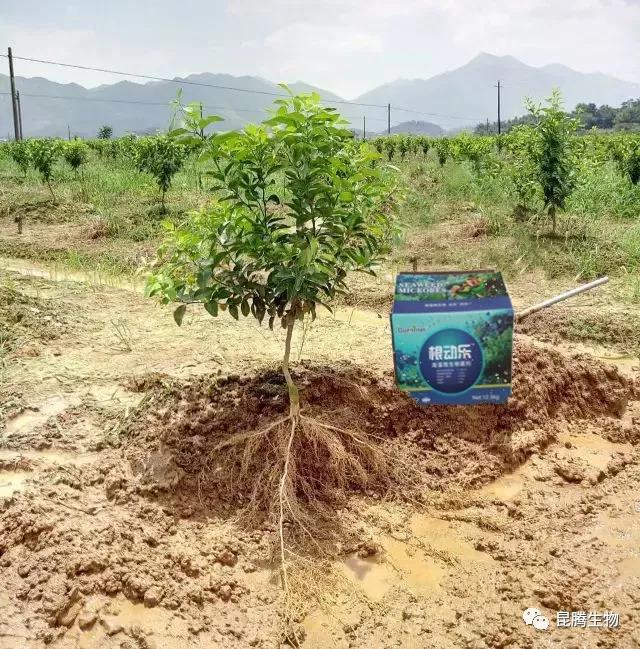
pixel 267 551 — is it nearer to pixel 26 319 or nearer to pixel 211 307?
pixel 211 307

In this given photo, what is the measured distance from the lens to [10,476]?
2.71 metres

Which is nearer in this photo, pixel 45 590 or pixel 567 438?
pixel 45 590

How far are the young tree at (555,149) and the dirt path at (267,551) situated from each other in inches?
178

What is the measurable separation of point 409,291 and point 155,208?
8078 millimetres

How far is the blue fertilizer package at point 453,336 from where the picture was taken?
293 centimetres

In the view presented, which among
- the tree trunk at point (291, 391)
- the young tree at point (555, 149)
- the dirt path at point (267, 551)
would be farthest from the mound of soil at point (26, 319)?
the young tree at point (555, 149)

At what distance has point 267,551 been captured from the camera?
8.21ft

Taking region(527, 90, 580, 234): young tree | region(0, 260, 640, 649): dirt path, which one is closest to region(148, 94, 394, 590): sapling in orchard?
region(0, 260, 640, 649): dirt path

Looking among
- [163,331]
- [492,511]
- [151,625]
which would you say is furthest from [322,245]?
[163,331]

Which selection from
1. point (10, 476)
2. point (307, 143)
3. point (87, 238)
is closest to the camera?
point (307, 143)

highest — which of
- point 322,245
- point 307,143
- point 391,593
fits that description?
point 307,143

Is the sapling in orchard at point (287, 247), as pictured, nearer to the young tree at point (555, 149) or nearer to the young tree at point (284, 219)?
the young tree at point (284, 219)

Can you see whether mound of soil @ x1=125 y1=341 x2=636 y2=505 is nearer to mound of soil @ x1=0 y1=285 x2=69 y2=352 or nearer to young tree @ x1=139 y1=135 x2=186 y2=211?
mound of soil @ x1=0 y1=285 x2=69 y2=352

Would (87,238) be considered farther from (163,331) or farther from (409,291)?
(409,291)
